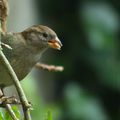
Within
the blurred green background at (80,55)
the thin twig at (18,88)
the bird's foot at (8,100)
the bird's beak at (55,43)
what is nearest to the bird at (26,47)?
the bird's beak at (55,43)

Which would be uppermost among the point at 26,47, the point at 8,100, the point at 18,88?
the point at 18,88

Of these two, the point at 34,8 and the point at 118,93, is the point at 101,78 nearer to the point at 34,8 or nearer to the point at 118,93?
the point at 118,93

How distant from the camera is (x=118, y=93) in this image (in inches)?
253

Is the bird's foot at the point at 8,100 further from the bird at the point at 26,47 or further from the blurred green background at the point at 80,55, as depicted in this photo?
the blurred green background at the point at 80,55

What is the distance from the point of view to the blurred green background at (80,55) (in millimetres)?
5875

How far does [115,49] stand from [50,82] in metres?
1.12

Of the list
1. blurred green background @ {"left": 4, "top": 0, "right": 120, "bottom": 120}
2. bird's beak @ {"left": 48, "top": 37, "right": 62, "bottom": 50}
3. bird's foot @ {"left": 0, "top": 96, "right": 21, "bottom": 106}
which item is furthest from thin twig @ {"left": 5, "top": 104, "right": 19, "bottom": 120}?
blurred green background @ {"left": 4, "top": 0, "right": 120, "bottom": 120}

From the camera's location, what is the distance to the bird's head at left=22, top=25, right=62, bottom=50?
9.69ft

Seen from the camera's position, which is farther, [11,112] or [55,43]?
[55,43]

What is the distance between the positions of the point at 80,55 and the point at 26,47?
11.6ft

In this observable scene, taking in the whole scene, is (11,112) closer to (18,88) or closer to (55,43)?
(18,88)

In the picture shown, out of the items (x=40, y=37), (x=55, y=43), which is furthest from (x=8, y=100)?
(x=40, y=37)

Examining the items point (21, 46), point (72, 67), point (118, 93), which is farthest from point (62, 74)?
point (21, 46)

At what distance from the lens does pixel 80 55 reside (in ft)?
21.3
